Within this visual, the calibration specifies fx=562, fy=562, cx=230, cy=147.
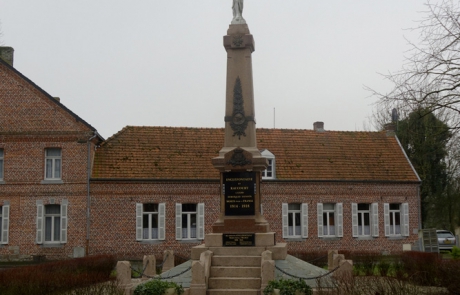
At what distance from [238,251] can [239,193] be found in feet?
5.14

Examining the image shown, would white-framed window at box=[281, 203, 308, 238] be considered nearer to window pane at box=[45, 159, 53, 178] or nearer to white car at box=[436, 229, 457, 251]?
white car at box=[436, 229, 457, 251]

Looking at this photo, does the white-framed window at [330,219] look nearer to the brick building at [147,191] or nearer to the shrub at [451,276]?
the brick building at [147,191]

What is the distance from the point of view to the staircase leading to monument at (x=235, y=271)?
44.7 feet

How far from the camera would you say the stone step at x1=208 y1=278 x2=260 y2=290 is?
1374 centimetres

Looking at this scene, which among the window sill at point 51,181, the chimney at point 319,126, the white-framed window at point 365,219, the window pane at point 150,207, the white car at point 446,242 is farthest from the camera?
the white car at point 446,242

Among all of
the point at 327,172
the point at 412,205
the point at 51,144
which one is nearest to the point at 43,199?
the point at 51,144

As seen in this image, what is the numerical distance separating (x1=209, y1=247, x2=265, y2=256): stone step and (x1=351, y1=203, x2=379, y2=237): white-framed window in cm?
1406

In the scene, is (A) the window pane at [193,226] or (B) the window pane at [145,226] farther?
(A) the window pane at [193,226]

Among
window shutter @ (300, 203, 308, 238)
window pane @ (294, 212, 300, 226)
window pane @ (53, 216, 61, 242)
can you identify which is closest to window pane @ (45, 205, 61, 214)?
window pane @ (53, 216, 61, 242)

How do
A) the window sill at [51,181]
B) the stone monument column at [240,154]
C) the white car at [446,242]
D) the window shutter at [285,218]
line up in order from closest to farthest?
the stone monument column at [240,154], the window sill at [51,181], the window shutter at [285,218], the white car at [446,242]

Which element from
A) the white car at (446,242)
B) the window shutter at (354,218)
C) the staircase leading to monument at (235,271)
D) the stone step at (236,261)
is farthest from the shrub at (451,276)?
the white car at (446,242)

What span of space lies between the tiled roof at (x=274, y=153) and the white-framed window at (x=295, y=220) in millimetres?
1454

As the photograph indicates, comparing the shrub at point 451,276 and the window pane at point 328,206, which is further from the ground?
the window pane at point 328,206

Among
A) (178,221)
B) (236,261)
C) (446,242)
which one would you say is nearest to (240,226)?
(236,261)
